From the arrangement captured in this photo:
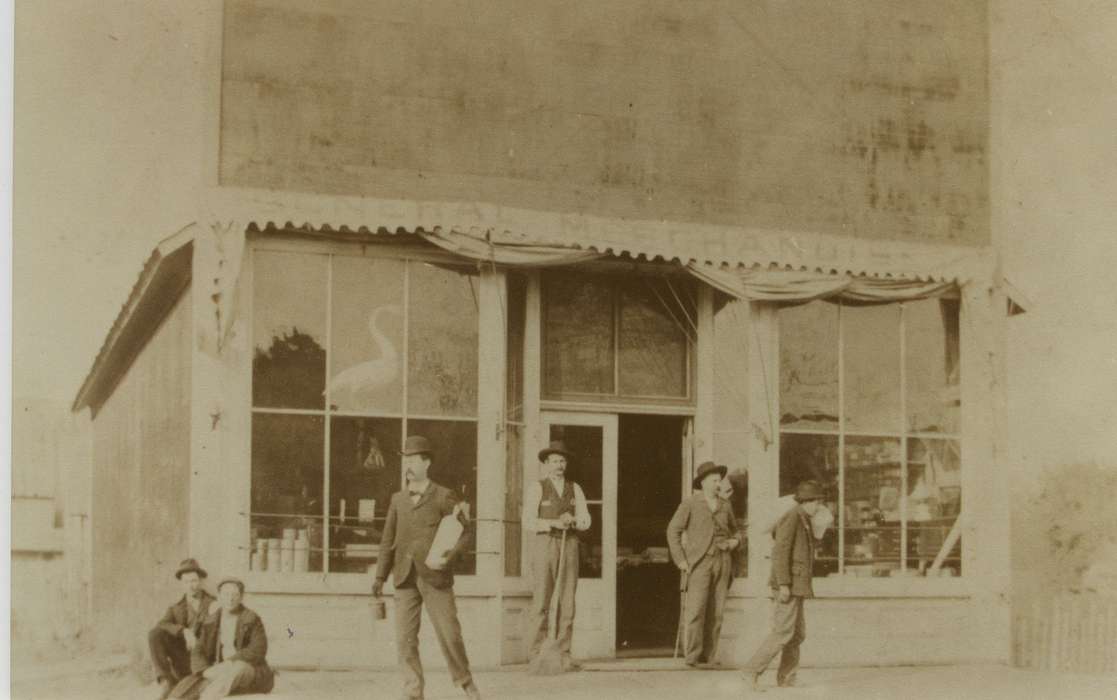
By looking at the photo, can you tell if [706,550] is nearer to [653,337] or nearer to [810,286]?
[653,337]

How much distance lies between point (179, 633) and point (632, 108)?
18.7ft

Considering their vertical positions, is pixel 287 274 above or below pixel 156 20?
below

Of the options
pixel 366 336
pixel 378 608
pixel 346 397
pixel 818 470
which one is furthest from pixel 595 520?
pixel 378 608

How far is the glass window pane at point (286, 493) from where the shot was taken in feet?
34.1

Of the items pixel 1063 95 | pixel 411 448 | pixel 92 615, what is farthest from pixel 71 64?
pixel 1063 95

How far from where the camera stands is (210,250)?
1031 centimetres

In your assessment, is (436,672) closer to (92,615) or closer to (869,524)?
(869,524)

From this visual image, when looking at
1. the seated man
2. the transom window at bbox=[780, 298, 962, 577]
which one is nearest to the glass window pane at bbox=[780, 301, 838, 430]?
A: the transom window at bbox=[780, 298, 962, 577]

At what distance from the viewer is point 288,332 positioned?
10586 millimetres

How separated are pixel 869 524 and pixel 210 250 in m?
6.17

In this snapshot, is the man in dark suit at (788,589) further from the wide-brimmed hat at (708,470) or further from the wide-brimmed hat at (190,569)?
the wide-brimmed hat at (190,569)

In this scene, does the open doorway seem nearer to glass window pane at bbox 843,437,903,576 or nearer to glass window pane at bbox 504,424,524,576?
glass window pane at bbox 843,437,903,576

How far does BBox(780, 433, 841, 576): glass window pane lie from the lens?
11.9m

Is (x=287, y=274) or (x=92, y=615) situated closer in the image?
(x=287, y=274)
